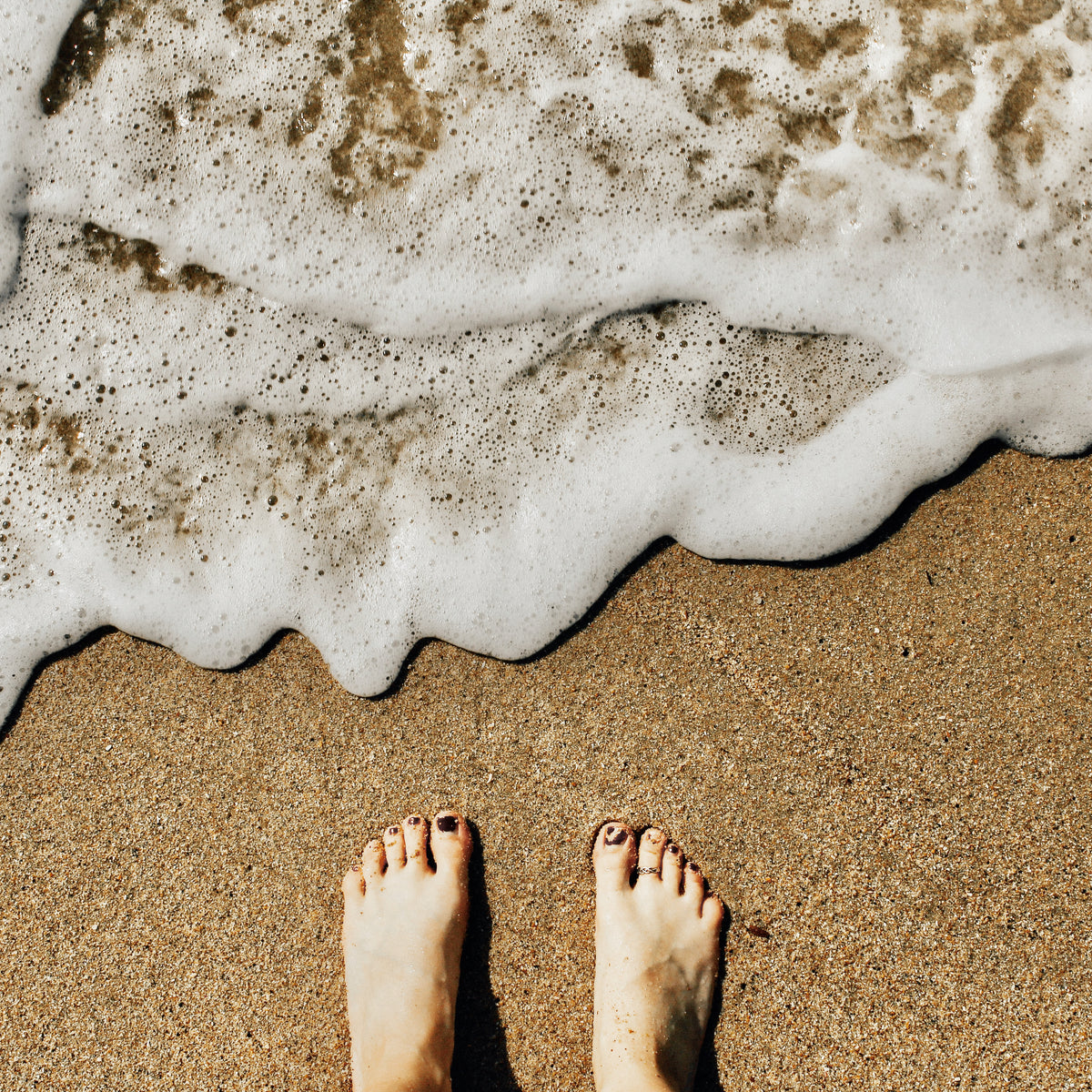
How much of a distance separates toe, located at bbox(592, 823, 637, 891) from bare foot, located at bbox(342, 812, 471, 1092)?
1.00 ft

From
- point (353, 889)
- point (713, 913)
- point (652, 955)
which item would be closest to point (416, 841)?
point (353, 889)

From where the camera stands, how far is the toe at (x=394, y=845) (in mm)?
1667

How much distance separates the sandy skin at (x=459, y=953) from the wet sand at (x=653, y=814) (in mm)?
43

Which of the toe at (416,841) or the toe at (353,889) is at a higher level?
the toe at (416,841)

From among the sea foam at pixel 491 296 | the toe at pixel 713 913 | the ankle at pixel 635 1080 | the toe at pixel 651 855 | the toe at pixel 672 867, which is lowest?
the ankle at pixel 635 1080

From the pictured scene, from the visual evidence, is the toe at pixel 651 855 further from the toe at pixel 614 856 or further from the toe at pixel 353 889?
the toe at pixel 353 889

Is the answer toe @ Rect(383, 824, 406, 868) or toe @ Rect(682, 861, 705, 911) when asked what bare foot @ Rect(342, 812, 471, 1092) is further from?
toe @ Rect(682, 861, 705, 911)

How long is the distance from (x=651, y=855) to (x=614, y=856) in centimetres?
8

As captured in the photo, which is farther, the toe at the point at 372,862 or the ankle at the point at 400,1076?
the toe at the point at 372,862

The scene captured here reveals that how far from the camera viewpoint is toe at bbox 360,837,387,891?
1672 mm

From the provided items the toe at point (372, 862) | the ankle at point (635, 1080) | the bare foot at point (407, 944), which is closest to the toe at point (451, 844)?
the bare foot at point (407, 944)

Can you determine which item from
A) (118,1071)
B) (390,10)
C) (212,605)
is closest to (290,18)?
(390,10)

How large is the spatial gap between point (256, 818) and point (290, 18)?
1.94 metres

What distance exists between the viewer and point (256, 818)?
1.67 m
